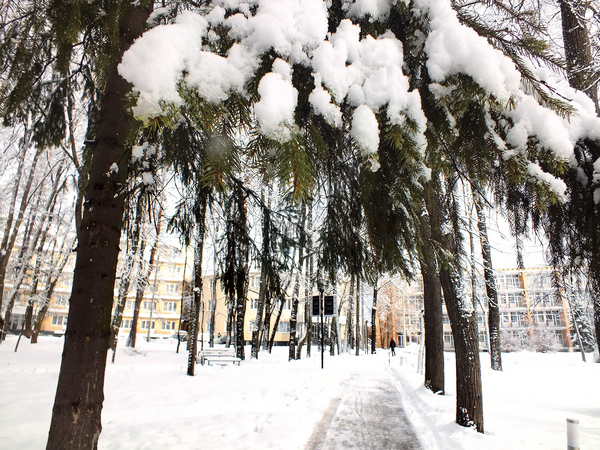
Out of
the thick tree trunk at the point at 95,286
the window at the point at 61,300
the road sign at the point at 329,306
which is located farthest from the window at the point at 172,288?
the thick tree trunk at the point at 95,286

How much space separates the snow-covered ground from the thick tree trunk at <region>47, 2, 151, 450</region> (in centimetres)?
252

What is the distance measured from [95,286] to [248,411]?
4.90 meters

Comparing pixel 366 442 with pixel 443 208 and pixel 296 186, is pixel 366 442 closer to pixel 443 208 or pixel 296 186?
pixel 443 208

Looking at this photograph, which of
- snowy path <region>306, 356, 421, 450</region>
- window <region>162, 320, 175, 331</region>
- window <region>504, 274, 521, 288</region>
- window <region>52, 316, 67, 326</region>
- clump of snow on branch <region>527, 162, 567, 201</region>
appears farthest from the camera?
window <region>162, 320, 175, 331</region>

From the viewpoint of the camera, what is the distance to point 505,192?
1.80 m

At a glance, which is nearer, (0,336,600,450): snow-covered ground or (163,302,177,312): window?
(0,336,600,450): snow-covered ground

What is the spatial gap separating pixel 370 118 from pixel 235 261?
228 cm

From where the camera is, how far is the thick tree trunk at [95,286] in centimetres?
228

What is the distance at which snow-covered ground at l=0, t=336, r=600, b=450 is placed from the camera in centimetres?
473

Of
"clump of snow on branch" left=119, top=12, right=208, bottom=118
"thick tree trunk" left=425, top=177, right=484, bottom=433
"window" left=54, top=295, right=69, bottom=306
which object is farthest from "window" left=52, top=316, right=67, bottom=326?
"clump of snow on branch" left=119, top=12, right=208, bottom=118

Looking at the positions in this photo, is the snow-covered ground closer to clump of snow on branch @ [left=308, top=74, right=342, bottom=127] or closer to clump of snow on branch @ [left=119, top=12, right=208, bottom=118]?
clump of snow on branch @ [left=308, top=74, right=342, bottom=127]

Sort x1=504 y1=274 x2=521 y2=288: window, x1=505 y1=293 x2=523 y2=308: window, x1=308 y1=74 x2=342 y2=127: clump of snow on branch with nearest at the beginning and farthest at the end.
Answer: x1=308 y1=74 x2=342 y2=127: clump of snow on branch → x1=504 y1=274 x2=521 y2=288: window → x1=505 y1=293 x2=523 y2=308: window

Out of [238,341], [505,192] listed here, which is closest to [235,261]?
[505,192]

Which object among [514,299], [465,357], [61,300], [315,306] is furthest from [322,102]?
[514,299]
